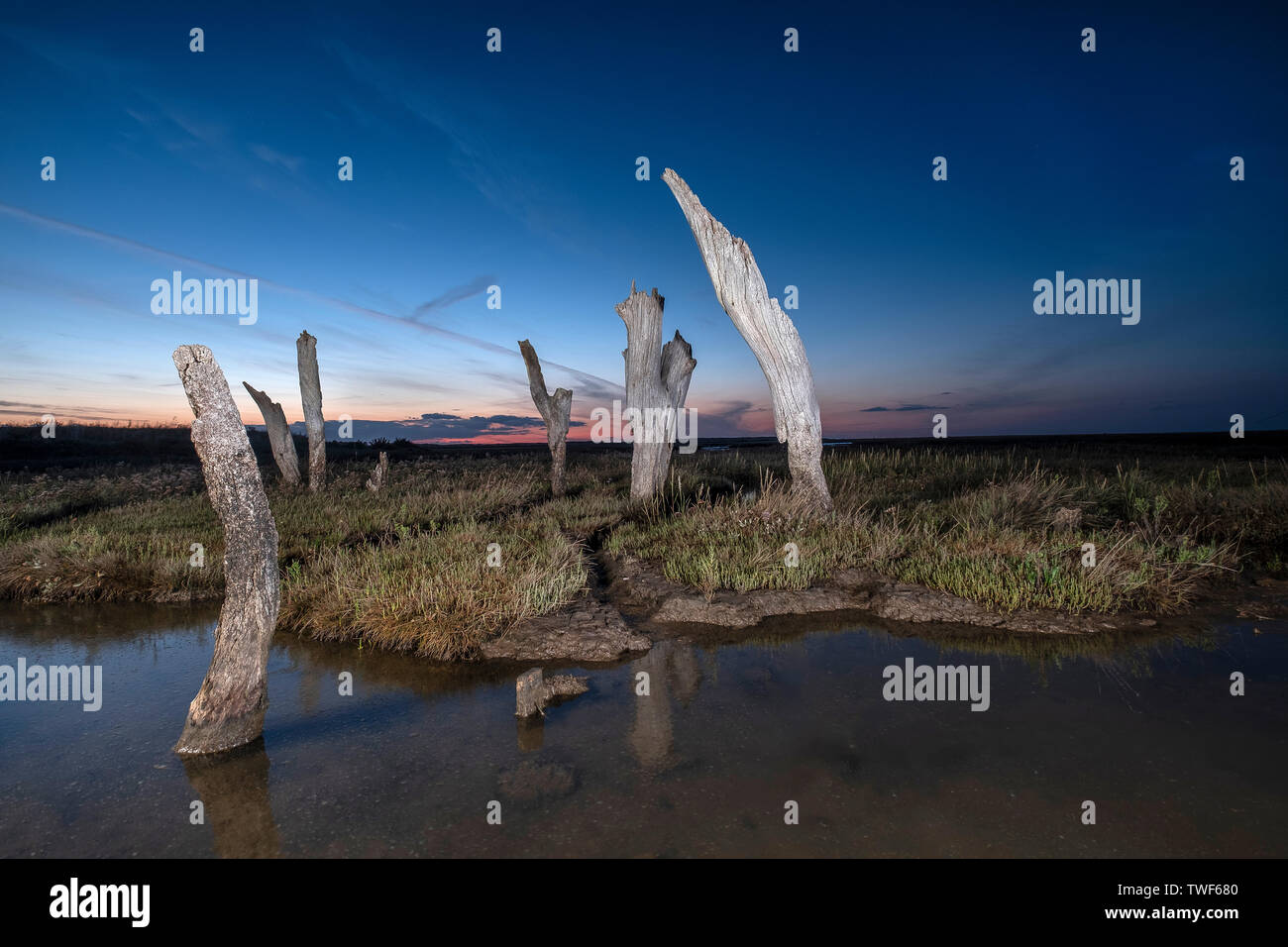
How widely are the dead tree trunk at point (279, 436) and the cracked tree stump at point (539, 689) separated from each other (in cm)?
1339

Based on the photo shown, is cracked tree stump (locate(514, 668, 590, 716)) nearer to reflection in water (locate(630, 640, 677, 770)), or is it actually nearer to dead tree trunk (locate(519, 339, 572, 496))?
reflection in water (locate(630, 640, 677, 770))

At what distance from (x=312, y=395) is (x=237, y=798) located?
13.9 metres

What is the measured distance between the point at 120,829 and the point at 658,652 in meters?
3.61

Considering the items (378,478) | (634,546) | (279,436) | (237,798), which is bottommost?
(237,798)

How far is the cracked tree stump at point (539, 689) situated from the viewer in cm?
430

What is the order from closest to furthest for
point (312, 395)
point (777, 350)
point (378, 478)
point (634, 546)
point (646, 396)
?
point (634, 546)
point (777, 350)
point (646, 396)
point (378, 478)
point (312, 395)

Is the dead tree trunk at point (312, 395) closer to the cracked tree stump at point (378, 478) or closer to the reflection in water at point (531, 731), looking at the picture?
the cracked tree stump at point (378, 478)

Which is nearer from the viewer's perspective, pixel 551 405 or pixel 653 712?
pixel 653 712

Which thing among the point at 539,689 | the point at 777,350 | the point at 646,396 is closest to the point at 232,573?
the point at 539,689

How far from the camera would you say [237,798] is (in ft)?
11.2

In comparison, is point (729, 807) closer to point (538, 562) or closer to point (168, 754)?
point (168, 754)

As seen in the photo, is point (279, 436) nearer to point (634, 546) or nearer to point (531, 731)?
point (634, 546)

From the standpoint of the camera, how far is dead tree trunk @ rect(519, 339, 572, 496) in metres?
14.4

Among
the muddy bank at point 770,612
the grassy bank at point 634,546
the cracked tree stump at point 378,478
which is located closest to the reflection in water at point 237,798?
the grassy bank at point 634,546
